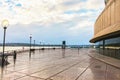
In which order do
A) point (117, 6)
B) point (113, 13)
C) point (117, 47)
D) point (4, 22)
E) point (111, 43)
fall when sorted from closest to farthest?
1. point (4, 22)
2. point (117, 6)
3. point (113, 13)
4. point (117, 47)
5. point (111, 43)

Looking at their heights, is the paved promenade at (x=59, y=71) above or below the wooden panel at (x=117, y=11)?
below

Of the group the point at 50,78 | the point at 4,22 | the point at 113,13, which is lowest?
the point at 50,78

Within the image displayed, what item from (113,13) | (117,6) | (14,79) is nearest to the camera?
(14,79)

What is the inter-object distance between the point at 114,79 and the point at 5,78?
8.26 meters

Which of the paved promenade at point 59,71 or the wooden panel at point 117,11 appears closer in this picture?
the paved promenade at point 59,71

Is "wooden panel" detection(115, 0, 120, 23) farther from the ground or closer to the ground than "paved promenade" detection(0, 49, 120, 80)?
farther from the ground

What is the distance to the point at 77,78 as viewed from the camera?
472 inches

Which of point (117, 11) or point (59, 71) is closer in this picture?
point (59, 71)

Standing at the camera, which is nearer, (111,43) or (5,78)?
(5,78)

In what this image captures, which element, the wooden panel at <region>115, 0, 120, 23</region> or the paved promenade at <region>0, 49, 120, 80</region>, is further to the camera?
the wooden panel at <region>115, 0, 120, 23</region>

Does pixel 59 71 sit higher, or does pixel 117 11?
pixel 117 11

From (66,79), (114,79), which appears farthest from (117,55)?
(66,79)

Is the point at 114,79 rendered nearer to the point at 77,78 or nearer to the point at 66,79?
the point at 77,78

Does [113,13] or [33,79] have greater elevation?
[113,13]
